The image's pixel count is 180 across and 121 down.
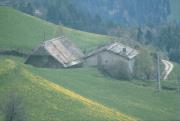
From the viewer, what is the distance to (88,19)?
158m

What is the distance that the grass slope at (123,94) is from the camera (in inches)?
2098

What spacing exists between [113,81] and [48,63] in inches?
507

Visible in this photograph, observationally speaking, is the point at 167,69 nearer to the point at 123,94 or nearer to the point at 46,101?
the point at 123,94

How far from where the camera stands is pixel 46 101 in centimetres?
4362

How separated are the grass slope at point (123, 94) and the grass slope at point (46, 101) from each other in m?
4.81

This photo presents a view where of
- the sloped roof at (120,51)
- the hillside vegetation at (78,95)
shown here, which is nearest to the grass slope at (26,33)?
the hillside vegetation at (78,95)

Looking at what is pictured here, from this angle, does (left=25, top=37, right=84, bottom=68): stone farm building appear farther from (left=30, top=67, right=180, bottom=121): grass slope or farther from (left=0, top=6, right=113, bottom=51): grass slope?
(left=30, top=67, right=180, bottom=121): grass slope

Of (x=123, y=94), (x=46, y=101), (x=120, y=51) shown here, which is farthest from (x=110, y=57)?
(x=46, y=101)

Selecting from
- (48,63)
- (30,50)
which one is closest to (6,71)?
(48,63)

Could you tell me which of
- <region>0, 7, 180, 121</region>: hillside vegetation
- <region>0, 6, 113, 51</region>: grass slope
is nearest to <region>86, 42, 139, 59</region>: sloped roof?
<region>0, 7, 180, 121</region>: hillside vegetation

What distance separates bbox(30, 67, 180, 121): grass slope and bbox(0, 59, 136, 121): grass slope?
4.81 meters

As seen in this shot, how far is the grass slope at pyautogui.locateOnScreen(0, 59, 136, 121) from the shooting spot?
137 ft

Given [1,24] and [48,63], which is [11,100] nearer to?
[48,63]

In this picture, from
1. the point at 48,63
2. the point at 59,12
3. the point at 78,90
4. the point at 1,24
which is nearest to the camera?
the point at 78,90
